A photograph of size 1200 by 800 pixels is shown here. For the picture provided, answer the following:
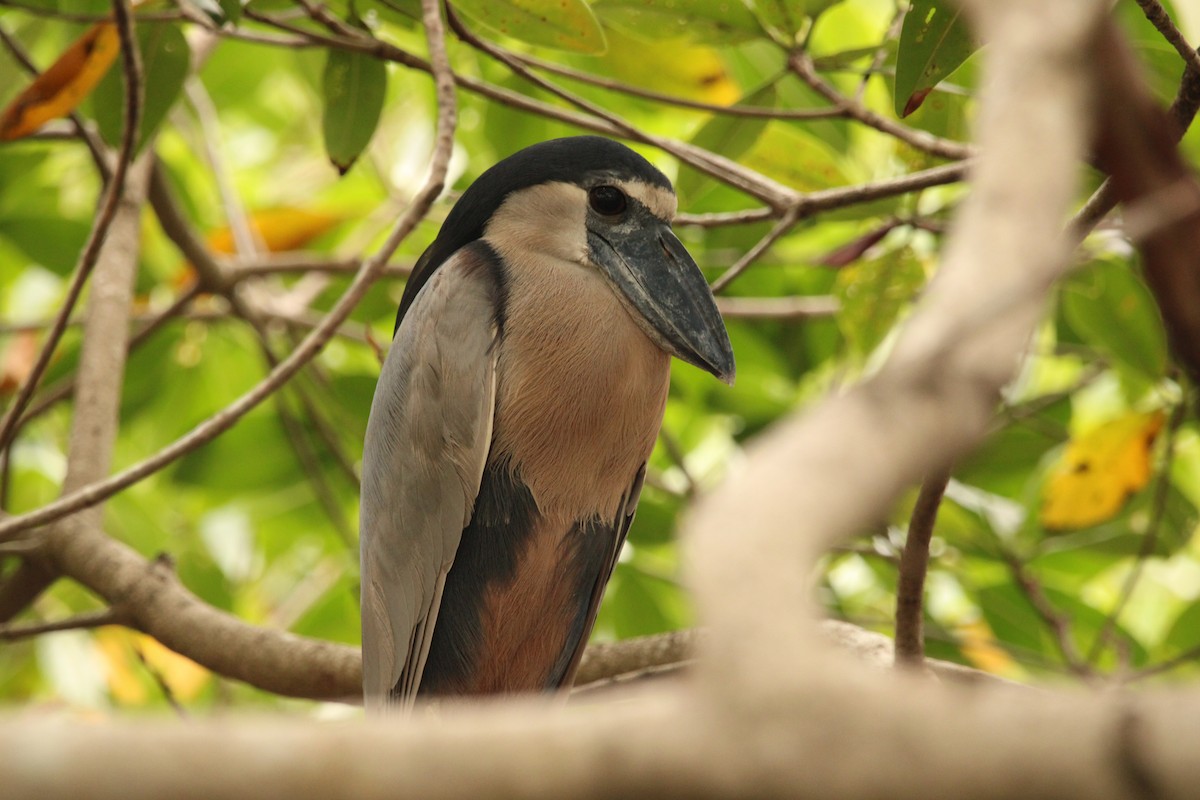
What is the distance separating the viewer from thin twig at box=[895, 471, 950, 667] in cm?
130

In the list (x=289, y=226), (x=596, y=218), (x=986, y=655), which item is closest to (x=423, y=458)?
(x=596, y=218)

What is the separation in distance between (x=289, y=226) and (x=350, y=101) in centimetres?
110

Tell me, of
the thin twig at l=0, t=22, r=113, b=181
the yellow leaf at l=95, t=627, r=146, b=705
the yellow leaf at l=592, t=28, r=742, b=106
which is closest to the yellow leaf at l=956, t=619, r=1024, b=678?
the yellow leaf at l=592, t=28, r=742, b=106

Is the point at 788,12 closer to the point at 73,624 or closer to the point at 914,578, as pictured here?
the point at 914,578

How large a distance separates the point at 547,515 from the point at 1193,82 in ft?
3.39

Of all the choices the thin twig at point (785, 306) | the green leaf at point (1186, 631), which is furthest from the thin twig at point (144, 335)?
the green leaf at point (1186, 631)

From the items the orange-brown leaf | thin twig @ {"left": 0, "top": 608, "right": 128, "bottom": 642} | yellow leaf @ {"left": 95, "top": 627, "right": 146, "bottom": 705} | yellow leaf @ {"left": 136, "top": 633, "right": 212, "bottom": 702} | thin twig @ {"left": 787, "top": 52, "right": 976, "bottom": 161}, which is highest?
thin twig @ {"left": 787, "top": 52, "right": 976, "bottom": 161}

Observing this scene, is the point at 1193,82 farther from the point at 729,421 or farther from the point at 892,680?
the point at 729,421

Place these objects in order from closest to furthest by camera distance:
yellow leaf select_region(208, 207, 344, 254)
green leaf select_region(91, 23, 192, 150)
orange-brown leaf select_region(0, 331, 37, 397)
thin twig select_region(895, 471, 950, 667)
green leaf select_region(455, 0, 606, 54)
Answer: thin twig select_region(895, 471, 950, 667) → green leaf select_region(455, 0, 606, 54) → green leaf select_region(91, 23, 192, 150) → orange-brown leaf select_region(0, 331, 37, 397) → yellow leaf select_region(208, 207, 344, 254)

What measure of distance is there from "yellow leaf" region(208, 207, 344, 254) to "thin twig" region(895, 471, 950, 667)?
2.03 metres

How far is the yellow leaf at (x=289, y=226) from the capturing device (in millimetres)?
3033

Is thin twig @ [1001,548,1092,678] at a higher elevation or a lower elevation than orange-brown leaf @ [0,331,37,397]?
lower

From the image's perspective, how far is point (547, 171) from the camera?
6.34 ft

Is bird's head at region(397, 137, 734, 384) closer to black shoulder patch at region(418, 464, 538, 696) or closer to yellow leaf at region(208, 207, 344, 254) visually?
black shoulder patch at region(418, 464, 538, 696)
